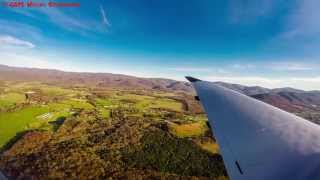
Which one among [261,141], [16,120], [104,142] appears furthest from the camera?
[16,120]

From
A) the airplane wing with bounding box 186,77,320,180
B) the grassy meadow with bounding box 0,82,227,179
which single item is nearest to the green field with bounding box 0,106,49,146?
the grassy meadow with bounding box 0,82,227,179

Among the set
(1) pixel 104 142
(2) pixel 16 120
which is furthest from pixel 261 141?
(2) pixel 16 120

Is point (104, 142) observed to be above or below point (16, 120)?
below

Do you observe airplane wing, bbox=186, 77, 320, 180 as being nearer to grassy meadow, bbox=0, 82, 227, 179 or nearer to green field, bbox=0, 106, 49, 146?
grassy meadow, bbox=0, 82, 227, 179

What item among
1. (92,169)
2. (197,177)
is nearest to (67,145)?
(92,169)

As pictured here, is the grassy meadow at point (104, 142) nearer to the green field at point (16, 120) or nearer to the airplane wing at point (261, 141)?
the green field at point (16, 120)

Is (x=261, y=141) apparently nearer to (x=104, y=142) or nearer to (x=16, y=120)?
(x=104, y=142)

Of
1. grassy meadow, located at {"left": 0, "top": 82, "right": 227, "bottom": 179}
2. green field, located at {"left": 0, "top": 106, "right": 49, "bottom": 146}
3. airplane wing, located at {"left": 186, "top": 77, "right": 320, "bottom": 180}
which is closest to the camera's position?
airplane wing, located at {"left": 186, "top": 77, "right": 320, "bottom": 180}

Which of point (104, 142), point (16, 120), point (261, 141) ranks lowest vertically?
point (104, 142)
